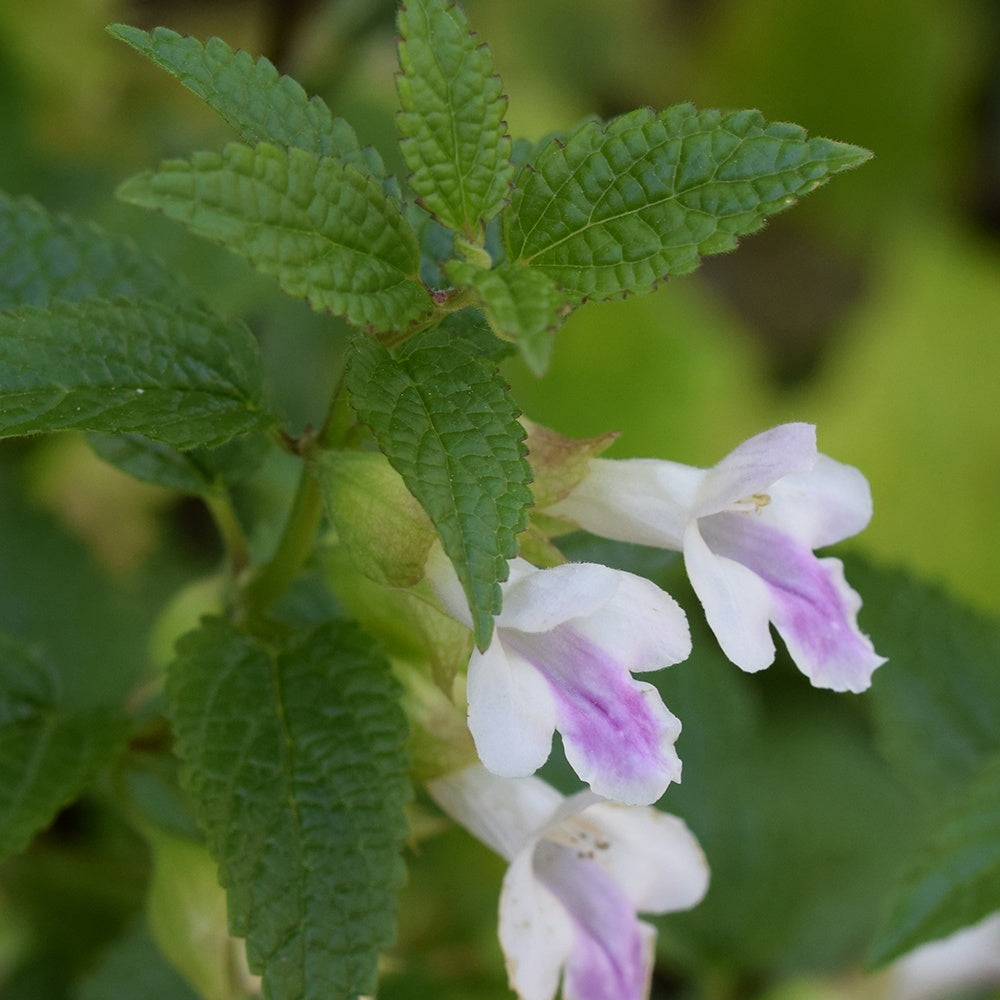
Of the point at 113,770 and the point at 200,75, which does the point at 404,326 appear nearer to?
the point at 200,75

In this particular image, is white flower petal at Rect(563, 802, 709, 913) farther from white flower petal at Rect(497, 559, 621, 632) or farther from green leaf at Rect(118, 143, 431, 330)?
green leaf at Rect(118, 143, 431, 330)

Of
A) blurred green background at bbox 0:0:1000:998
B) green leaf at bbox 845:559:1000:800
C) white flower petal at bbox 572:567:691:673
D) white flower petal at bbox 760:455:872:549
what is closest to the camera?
white flower petal at bbox 572:567:691:673

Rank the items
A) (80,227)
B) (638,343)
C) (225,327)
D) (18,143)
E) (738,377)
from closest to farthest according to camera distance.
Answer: (225,327) → (80,227) → (18,143) → (638,343) → (738,377)

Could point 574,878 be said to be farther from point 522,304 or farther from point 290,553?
point 522,304

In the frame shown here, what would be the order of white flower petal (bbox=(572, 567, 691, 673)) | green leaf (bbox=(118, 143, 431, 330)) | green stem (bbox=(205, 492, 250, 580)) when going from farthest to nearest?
1. green stem (bbox=(205, 492, 250, 580))
2. white flower petal (bbox=(572, 567, 691, 673))
3. green leaf (bbox=(118, 143, 431, 330))

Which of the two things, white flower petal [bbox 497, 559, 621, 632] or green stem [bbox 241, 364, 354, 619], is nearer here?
white flower petal [bbox 497, 559, 621, 632]

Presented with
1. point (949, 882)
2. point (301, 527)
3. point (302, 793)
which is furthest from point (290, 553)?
point (949, 882)

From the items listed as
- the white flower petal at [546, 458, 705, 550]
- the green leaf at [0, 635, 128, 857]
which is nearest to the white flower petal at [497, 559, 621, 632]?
the white flower petal at [546, 458, 705, 550]

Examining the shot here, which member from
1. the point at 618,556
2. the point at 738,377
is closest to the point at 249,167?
the point at 618,556
